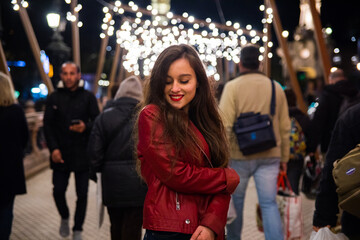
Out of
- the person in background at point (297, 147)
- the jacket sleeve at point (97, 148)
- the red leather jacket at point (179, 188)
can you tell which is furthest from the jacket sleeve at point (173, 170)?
the person in background at point (297, 147)

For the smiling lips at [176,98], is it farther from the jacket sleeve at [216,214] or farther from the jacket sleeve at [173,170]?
the jacket sleeve at [216,214]

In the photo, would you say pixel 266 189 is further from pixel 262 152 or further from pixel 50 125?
pixel 50 125

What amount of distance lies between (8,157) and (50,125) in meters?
1.31

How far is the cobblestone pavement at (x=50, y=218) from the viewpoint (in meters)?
6.02

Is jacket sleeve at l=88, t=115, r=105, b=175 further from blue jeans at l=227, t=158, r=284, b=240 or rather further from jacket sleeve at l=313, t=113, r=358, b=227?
jacket sleeve at l=313, t=113, r=358, b=227

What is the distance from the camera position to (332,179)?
113 inches

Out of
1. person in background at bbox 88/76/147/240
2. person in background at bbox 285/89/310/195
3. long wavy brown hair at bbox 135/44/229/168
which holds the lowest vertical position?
person in background at bbox 285/89/310/195

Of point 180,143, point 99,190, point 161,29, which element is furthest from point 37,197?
point 161,29

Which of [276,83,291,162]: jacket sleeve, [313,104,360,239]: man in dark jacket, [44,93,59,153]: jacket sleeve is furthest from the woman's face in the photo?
[44,93,59,153]: jacket sleeve

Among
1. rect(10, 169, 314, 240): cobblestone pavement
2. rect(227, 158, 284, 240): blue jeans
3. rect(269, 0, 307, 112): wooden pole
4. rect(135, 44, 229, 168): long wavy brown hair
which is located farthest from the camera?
rect(269, 0, 307, 112): wooden pole

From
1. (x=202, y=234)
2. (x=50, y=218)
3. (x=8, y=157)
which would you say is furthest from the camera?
(x=50, y=218)

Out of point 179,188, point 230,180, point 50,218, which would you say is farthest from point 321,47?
point 179,188

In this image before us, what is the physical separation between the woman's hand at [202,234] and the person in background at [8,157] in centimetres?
269

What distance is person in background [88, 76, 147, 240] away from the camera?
4215 mm
